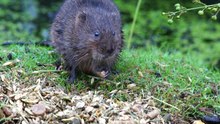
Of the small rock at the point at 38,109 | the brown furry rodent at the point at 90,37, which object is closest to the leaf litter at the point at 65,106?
the small rock at the point at 38,109

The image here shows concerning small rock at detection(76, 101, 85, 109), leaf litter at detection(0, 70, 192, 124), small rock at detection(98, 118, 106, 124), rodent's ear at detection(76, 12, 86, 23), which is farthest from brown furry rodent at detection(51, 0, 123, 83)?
small rock at detection(98, 118, 106, 124)

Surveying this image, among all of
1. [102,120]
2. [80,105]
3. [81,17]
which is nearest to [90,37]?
[81,17]

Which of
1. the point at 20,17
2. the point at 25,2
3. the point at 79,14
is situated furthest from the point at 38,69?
the point at 25,2

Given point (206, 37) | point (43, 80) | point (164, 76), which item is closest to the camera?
point (43, 80)

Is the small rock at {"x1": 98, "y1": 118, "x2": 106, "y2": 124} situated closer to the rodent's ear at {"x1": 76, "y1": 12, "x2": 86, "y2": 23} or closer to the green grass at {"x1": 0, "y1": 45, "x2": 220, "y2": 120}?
the green grass at {"x1": 0, "y1": 45, "x2": 220, "y2": 120}

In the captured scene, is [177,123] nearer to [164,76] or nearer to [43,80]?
[164,76]

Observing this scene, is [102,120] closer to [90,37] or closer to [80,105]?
[80,105]
